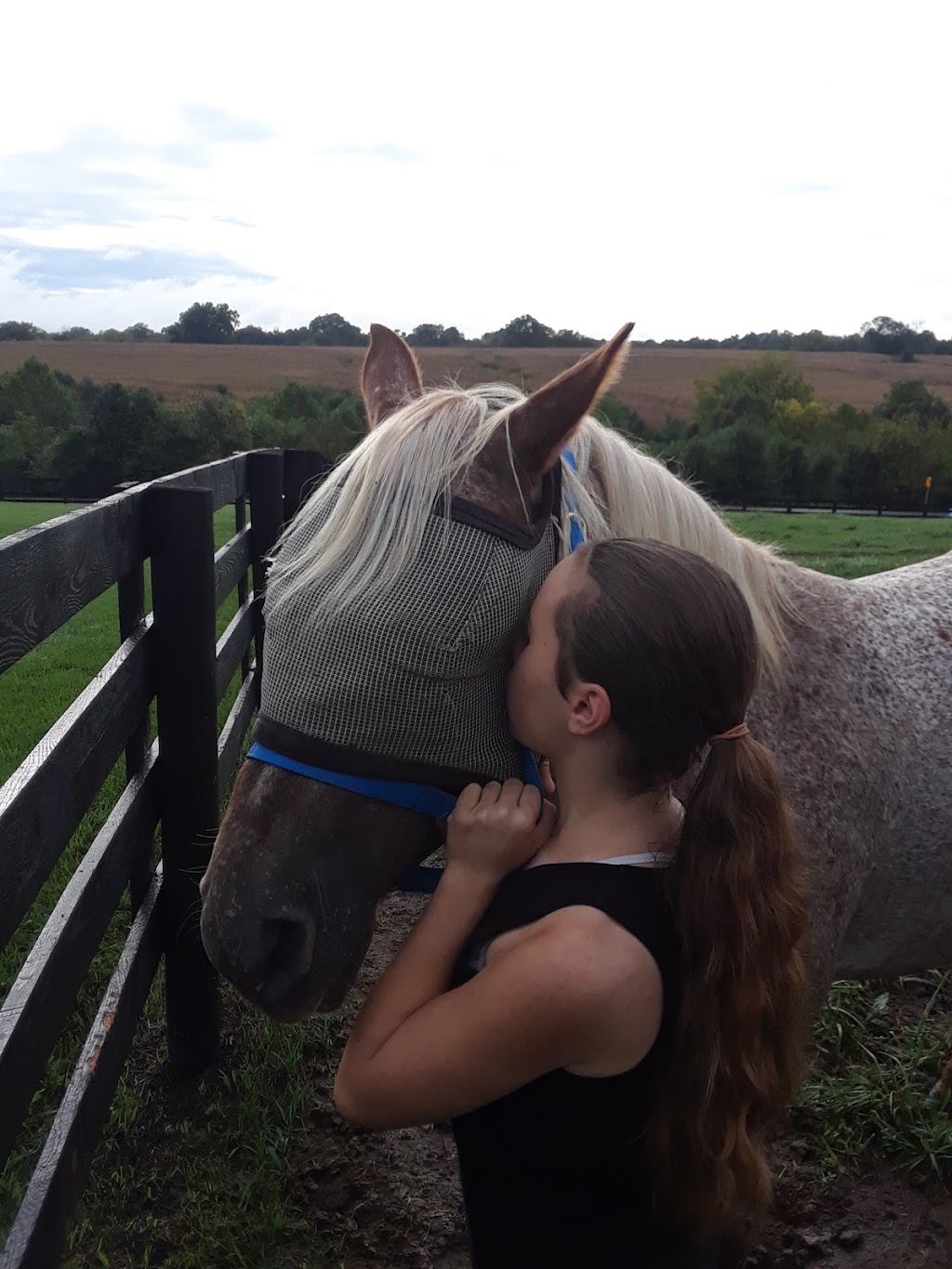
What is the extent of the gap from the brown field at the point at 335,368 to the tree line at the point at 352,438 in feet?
19.4

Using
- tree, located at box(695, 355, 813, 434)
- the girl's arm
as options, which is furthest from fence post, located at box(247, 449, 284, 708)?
tree, located at box(695, 355, 813, 434)

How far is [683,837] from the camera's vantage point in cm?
→ 142

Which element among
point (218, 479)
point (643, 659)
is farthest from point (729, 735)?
point (218, 479)

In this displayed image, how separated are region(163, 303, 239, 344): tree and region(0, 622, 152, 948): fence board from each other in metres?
80.3

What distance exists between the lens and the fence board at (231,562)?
4285mm

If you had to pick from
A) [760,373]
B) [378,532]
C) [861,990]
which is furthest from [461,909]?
[760,373]

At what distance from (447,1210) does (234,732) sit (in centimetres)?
248

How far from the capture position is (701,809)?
142cm

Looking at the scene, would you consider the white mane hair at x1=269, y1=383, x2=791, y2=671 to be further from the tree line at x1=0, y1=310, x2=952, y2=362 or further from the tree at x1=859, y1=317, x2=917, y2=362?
the tree at x1=859, y1=317, x2=917, y2=362

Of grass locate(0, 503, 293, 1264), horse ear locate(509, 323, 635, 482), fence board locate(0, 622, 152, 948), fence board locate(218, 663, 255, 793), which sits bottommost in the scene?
grass locate(0, 503, 293, 1264)

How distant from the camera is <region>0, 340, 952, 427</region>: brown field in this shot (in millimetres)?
53688

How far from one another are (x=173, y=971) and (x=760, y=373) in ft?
213

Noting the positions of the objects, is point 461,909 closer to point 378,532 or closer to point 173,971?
point 378,532

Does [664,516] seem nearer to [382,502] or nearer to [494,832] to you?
[382,502]
